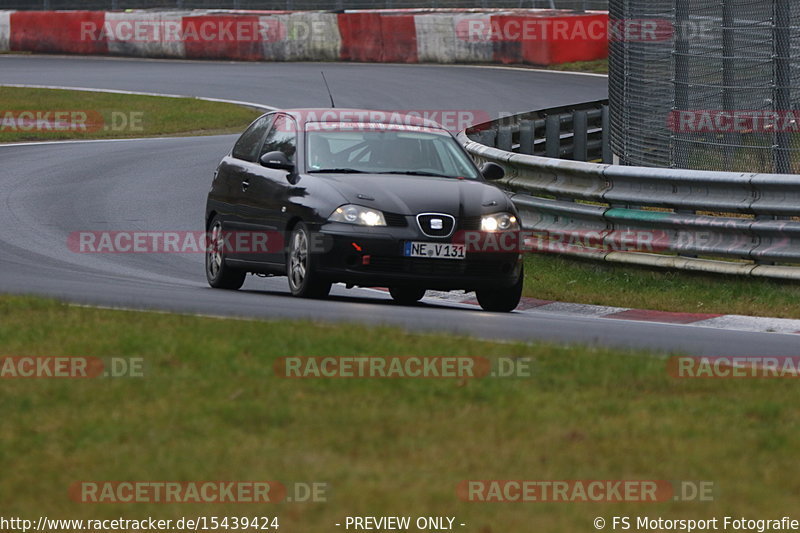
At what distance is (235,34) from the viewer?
39.8 metres

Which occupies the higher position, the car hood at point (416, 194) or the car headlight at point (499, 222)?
the car hood at point (416, 194)

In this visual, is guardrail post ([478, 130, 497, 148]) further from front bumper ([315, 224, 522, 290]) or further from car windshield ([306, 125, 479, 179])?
front bumper ([315, 224, 522, 290])

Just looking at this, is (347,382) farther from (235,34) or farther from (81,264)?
(235,34)

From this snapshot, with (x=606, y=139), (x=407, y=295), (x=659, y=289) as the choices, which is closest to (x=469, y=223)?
(x=407, y=295)

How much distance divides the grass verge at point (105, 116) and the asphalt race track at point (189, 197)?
129 centimetres

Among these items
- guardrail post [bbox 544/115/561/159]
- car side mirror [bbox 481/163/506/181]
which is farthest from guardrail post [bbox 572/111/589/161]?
car side mirror [bbox 481/163/506/181]

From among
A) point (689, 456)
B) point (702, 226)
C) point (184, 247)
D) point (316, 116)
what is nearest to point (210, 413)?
point (689, 456)

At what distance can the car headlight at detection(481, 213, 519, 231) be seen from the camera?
11.6m

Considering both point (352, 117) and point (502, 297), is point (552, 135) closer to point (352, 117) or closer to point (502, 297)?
point (352, 117)

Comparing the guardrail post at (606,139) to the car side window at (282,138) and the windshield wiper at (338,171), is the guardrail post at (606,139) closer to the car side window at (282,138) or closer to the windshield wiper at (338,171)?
the car side window at (282,138)

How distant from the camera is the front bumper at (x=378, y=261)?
11.3 metres

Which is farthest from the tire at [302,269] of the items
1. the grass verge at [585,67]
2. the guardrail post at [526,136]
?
the grass verge at [585,67]

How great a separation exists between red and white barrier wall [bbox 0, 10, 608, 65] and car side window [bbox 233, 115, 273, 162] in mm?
22399

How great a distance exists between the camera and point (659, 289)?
44.0ft
